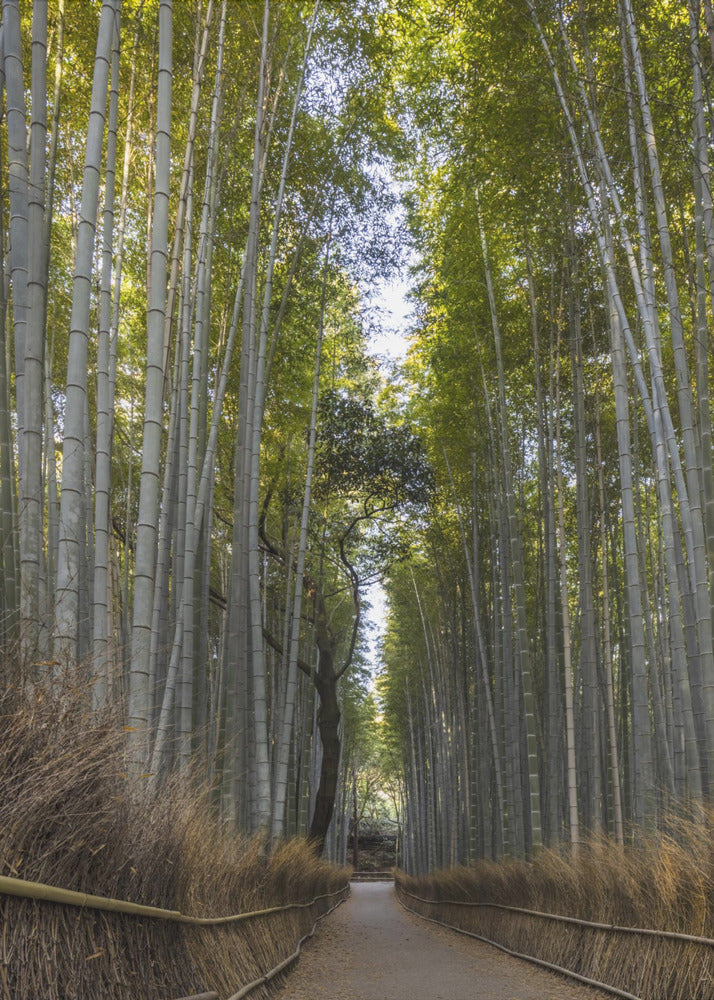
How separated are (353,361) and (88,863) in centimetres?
850

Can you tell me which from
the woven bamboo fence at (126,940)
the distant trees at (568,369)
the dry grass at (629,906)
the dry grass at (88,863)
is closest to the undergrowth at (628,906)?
the dry grass at (629,906)


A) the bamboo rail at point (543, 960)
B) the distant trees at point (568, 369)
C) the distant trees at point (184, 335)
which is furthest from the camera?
the distant trees at point (568, 369)

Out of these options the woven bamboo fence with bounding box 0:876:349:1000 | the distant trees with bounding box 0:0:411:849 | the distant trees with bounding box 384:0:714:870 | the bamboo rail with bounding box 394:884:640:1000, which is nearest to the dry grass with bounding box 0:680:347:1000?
the woven bamboo fence with bounding box 0:876:349:1000

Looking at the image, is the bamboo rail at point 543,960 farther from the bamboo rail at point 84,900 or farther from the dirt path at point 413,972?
the bamboo rail at point 84,900

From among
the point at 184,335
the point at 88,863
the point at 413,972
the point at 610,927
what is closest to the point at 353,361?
the point at 184,335

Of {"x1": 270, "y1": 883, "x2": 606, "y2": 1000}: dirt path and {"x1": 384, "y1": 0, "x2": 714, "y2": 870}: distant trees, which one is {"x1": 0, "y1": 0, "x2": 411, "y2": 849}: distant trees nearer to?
{"x1": 384, "y1": 0, "x2": 714, "y2": 870}: distant trees

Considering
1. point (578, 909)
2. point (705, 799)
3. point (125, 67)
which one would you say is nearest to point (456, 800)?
point (578, 909)

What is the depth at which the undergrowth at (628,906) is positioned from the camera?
3072 mm

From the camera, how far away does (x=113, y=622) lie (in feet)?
21.2

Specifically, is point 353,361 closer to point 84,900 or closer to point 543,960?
point 543,960

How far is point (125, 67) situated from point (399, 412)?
6.17 metres

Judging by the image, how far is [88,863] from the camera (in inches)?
72.1

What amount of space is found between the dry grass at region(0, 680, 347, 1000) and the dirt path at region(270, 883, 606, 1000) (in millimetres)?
1583

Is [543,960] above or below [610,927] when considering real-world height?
below
